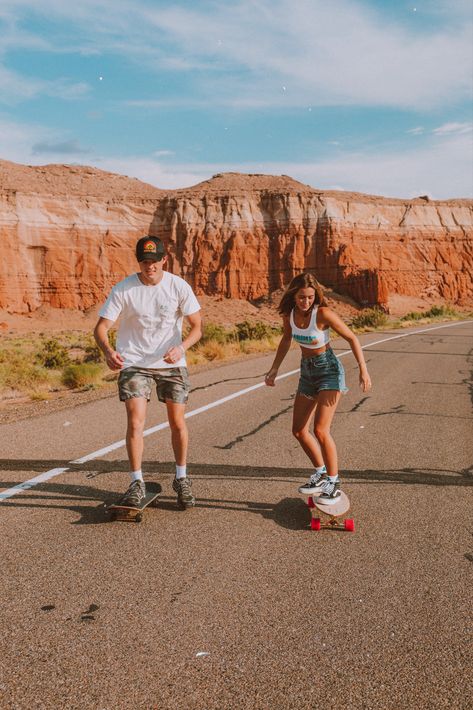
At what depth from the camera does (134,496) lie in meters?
4.79

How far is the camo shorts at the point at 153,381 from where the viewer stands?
5000 millimetres

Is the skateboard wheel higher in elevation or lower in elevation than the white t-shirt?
lower

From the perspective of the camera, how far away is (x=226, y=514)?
497cm

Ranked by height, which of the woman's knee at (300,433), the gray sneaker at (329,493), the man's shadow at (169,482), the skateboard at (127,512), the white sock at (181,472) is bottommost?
the man's shadow at (169,482)

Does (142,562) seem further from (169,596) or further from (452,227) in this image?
(452,227)

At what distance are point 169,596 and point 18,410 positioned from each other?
769 cm

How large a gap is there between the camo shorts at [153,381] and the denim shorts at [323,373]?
0.99 m

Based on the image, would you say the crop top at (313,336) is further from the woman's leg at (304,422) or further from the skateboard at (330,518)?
the skateboard at (330,518)

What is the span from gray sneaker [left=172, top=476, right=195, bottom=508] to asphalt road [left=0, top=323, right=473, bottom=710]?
0.09 meters

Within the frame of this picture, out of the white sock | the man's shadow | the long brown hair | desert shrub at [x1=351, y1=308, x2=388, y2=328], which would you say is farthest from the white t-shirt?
desert shrub at [x1=351, y1=308, x2=388, y2=328]

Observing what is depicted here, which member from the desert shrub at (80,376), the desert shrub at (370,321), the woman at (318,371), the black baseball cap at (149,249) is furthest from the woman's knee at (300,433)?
the desert shrub at (370,321)

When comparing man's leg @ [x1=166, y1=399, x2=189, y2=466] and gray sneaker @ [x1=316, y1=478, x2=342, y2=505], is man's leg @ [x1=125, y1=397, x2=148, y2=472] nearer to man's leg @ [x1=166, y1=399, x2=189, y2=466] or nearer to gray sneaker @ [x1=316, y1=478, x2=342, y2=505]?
man's leg @ [x1=166, y1=399, x2=189, y2=466]

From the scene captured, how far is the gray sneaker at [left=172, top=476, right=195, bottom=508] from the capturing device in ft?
16.5

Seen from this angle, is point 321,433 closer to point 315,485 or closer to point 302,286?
point 315,485
